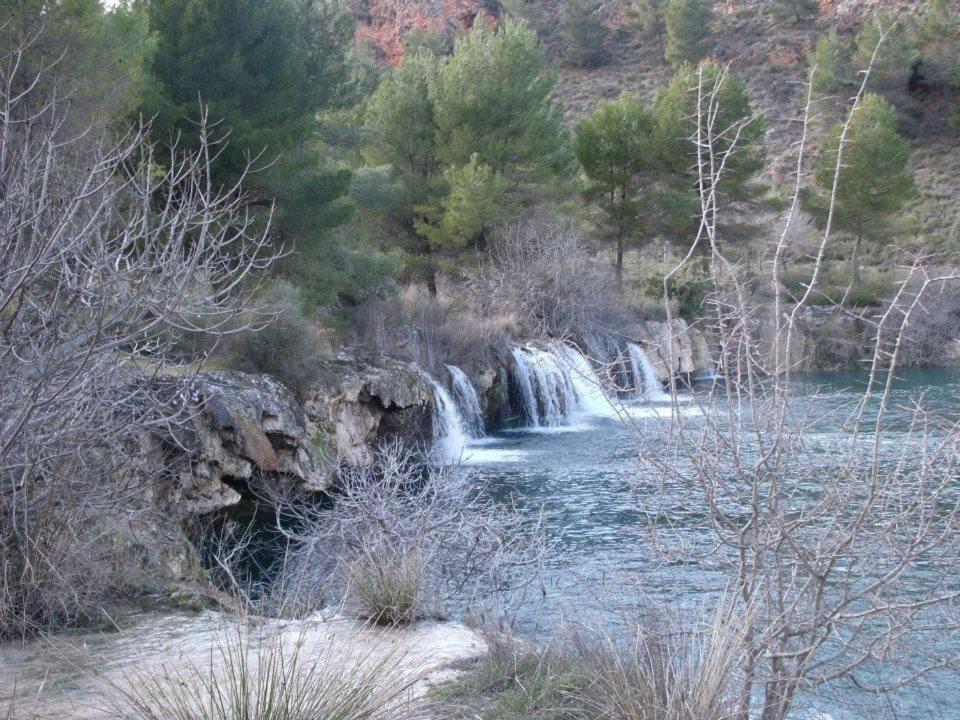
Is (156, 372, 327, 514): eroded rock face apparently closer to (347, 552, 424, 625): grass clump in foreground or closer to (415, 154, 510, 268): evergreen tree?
(347, 552, 424, 625): grass clump in foreground

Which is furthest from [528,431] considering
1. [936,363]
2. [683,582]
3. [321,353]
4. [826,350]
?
[936,363]

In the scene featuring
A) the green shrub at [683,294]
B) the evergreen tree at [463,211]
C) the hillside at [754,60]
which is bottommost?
the green shrub at [683,294]

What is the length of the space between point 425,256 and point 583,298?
4194mm

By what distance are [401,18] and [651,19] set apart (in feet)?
50.4

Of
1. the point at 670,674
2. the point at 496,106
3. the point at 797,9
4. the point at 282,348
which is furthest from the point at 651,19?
the point at 670,674

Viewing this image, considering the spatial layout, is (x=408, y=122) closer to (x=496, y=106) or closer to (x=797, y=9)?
(x=496, y=106)

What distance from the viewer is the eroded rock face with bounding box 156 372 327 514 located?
1002 centimetres

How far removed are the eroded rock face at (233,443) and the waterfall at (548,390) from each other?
267 inches

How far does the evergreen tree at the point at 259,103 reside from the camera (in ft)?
43.6

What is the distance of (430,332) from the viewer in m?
18.0

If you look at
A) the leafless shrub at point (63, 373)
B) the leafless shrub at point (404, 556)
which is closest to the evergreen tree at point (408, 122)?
the leafless shrub at point (404, 556)

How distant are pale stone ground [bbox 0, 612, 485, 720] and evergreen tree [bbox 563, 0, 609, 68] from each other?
48918 millimetres

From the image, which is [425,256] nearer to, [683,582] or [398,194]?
[398,194]

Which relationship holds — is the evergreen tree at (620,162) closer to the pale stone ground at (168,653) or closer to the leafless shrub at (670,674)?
the pale stone ground at (168,653)
